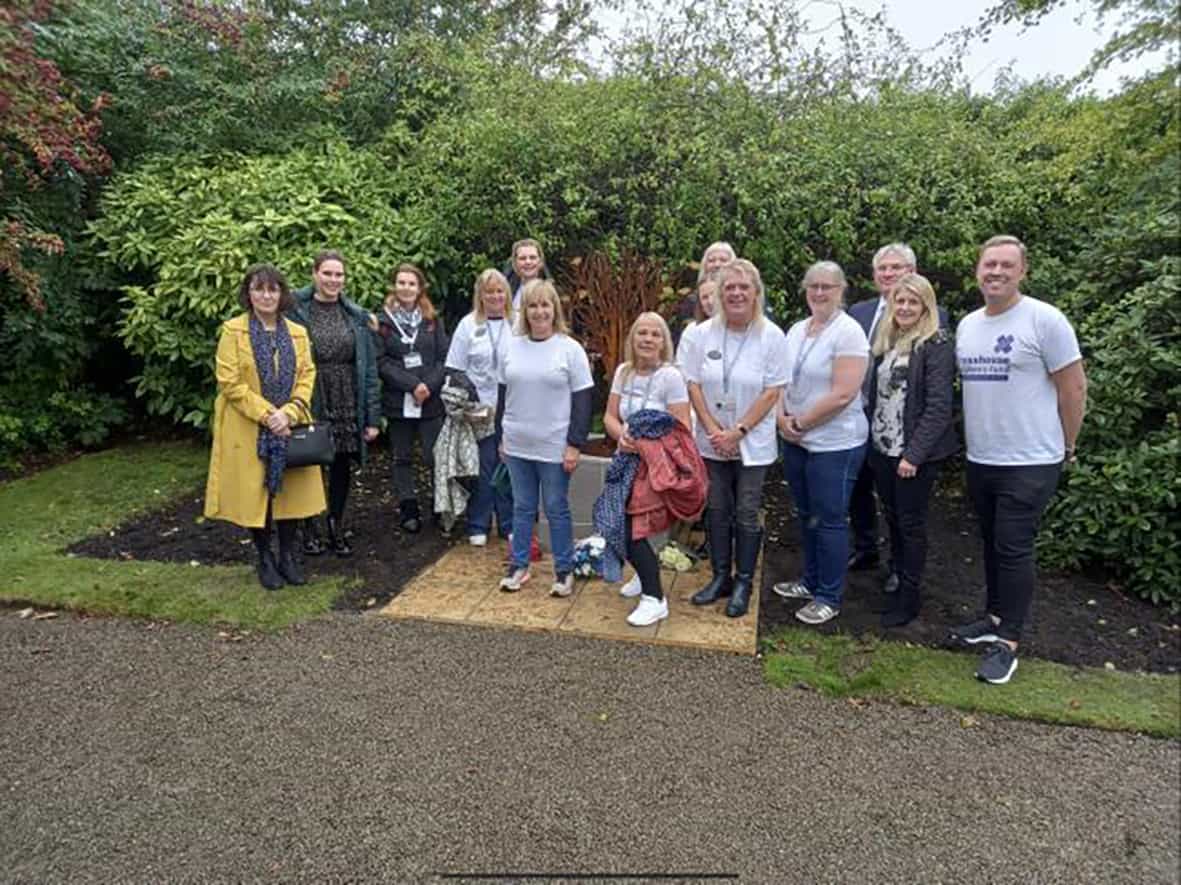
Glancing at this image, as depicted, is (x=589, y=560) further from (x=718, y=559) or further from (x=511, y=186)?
(x=511, y=186)

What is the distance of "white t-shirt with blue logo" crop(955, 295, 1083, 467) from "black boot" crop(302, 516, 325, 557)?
12.6 feet

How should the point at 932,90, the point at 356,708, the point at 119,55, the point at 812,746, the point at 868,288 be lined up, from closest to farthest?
the point at 812,746, the point at 356,708, the point at 868,288, the point at 119,55, the point at 932,90

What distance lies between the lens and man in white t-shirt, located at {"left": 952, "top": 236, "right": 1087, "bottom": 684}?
3371 mm

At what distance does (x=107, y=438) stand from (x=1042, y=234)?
853 cm

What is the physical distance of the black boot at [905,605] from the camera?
4.14m

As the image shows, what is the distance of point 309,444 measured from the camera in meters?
4.55

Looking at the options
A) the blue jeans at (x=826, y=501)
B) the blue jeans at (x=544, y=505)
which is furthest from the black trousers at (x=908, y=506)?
the blue jeans at (x=544, y=505)

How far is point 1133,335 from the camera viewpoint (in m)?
4.52

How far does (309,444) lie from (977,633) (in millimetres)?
3534

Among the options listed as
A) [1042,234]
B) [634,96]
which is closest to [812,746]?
[1042,234]

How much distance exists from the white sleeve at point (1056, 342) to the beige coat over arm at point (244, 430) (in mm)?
3586

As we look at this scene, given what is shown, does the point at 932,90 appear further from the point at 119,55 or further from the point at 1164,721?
the point at 119,55

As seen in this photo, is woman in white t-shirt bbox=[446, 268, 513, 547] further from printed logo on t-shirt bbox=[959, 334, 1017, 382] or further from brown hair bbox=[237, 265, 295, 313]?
printed logo on t-shirt bbox=[959, 334, 1017, 382]

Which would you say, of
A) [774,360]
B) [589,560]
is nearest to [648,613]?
[589,560]
